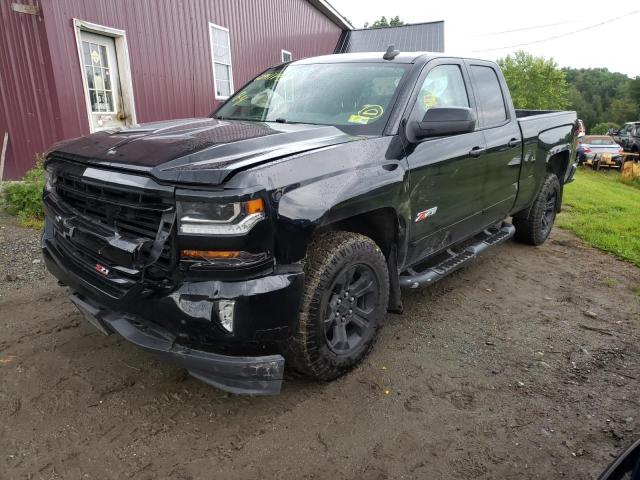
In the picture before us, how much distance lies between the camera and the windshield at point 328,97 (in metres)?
3.06

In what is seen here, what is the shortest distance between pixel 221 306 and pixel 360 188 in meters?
0.97

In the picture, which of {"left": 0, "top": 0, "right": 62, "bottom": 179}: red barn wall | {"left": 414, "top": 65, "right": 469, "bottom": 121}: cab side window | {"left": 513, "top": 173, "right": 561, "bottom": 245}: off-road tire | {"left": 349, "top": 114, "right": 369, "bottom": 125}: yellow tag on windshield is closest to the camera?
{"left": 349, "top": 114, "right": 369, "bottom": 125}: yellow tag on windshield

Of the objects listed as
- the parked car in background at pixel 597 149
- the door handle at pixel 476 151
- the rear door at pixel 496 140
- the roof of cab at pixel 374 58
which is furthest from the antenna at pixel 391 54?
the parked car in background at pixel 597 149

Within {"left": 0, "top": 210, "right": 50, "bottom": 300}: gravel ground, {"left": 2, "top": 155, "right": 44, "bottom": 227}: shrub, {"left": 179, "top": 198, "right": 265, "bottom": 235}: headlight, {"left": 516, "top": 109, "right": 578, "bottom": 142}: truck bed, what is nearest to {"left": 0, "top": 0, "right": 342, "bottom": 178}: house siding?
{"left": 2, "top": 155, "right": 44, "bottom": 227}: shrub

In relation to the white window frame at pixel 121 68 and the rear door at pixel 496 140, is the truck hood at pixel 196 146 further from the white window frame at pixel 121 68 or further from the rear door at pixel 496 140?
the white window frame at pixel 121 68

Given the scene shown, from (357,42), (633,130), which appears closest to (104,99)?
(357,42)

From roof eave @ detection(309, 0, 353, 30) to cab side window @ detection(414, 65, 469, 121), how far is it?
14.0 m

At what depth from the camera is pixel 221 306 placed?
81.2 inches

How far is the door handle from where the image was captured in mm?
3536

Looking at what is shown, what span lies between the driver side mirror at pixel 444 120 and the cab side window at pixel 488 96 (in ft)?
3.24

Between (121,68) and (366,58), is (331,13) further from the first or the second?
(366,58)

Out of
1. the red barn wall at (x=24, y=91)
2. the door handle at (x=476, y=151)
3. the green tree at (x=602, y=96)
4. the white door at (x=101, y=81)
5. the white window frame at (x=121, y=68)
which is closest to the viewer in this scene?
the door handle at (x=476, y=151)

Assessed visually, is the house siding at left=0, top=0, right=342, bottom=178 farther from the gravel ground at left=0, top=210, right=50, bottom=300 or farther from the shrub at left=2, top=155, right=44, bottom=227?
the gravel ground at left=0, top=210, right=50, bottom=300

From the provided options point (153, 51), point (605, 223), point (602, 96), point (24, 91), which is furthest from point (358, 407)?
point (602, 96)
